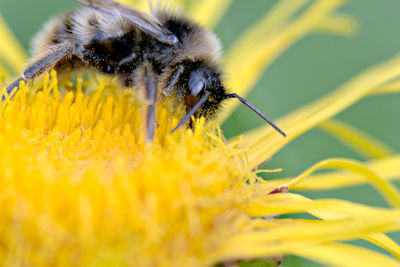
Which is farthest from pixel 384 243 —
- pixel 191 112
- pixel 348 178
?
pixel 191 112

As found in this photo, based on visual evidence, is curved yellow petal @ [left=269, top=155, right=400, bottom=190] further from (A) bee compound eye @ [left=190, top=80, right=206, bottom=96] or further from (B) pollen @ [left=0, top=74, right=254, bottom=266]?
(A) bee compound eye @ [left=190, top=80, right=206, bottom=96]

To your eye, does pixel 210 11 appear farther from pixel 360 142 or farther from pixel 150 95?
pixel 150 95

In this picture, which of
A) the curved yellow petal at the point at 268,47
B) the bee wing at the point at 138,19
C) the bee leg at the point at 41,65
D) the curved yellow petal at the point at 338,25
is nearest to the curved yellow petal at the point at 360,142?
the curved yellow petal at the point at 268,47

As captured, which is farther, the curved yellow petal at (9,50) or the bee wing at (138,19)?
the curved yellow petal at (9,50)

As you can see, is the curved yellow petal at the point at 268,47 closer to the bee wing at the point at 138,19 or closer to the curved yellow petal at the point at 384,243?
the bee wing at the point at 138,19

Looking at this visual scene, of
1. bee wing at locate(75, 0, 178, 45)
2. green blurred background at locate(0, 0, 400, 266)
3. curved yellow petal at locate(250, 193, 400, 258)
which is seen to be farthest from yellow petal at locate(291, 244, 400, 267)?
green blurred background at locate(0, 0, 400, 266)

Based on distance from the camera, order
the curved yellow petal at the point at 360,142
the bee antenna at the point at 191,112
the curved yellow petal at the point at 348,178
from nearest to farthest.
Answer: the bee antenna at the point at 191,112, the curved yellow petal at the point at 348,178, the curved yellow petal at the point at 360,142
